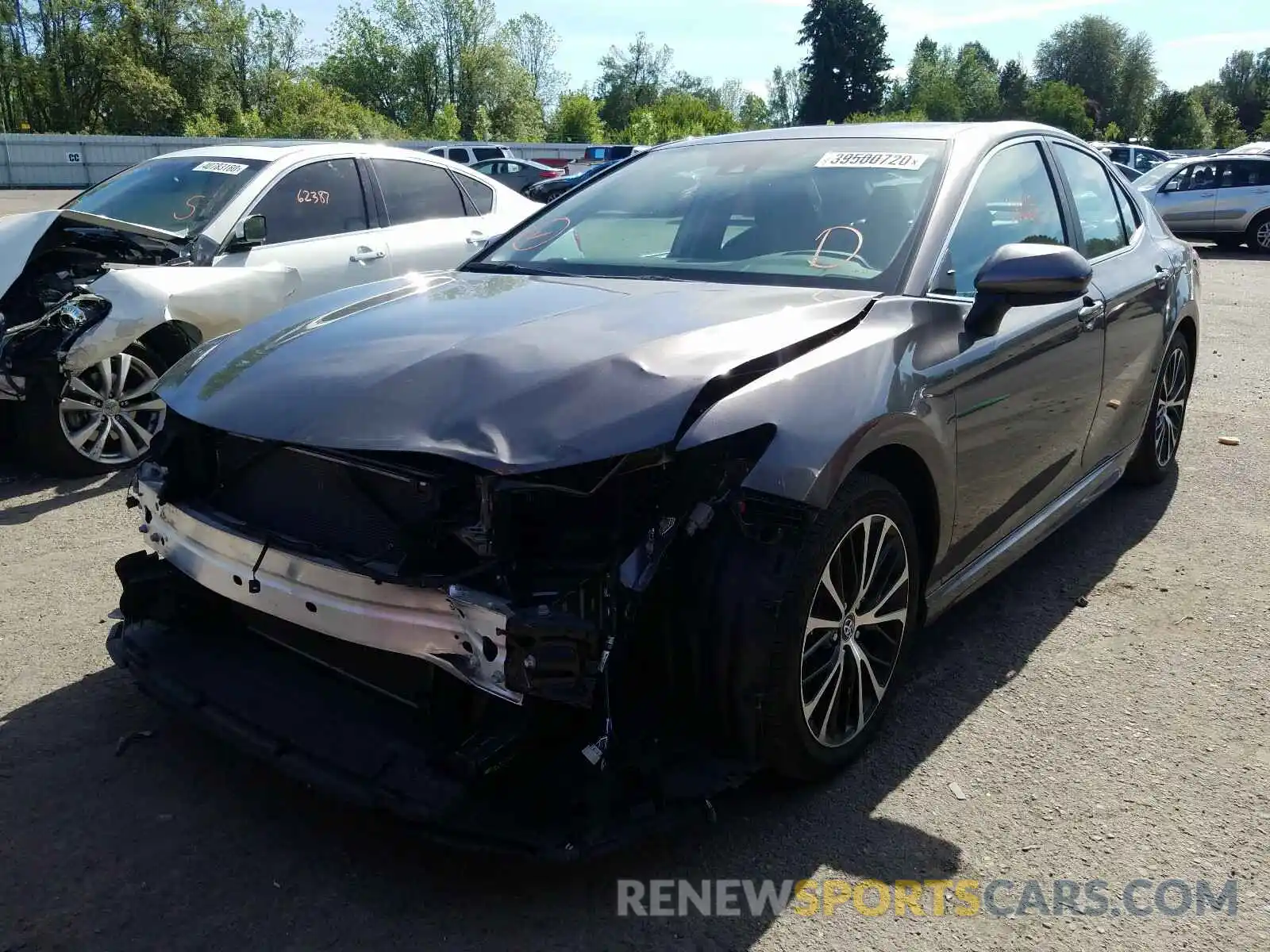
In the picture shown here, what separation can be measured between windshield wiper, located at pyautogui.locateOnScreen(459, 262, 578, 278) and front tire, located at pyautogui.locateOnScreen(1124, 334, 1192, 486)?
117 inches

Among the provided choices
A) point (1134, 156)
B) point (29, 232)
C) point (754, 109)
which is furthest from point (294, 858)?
point (754, 109)

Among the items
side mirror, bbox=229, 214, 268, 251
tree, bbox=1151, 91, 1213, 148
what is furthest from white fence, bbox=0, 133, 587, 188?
tree, bbox=1151, 91, 1213, 148

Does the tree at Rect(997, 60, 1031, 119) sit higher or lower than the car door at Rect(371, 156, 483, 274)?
higher

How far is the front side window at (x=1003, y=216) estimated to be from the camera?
3.15m

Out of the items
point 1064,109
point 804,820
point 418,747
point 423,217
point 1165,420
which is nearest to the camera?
point 418,747

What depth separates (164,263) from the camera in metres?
5.79

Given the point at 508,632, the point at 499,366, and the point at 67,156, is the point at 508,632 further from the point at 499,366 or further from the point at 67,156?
the point at 67,156

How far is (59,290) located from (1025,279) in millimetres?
5102

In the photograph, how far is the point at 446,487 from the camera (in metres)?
2.26

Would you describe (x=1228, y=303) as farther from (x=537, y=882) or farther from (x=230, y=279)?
(x=537, y=882)

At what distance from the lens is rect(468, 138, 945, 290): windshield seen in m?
3.14

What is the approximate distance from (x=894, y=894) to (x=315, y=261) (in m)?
5.19

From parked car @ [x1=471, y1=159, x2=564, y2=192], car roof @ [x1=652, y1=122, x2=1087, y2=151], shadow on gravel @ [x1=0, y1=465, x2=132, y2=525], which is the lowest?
shadow on gravel @ [x1=0, y1=465, x2=132, y2=525]

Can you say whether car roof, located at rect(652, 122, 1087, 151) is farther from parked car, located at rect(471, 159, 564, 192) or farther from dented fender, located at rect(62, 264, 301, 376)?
parked car, located at rect(471, 159, 564, 192)
